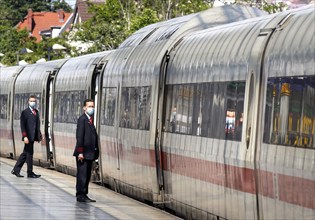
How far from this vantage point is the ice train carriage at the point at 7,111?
37.5 m

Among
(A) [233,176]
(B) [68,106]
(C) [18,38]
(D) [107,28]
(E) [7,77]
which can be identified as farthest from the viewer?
(C) [18,38]

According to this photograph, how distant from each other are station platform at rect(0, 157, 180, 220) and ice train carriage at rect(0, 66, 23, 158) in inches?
459

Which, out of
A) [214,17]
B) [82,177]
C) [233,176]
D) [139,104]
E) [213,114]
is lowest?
[82,177]

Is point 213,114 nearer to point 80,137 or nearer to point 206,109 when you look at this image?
point 206,109

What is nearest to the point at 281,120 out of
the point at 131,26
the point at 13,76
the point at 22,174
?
the point at 22,174

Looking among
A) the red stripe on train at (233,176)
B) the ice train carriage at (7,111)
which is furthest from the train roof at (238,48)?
the ice train carriage at (7,111)

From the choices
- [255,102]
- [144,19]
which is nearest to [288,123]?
[255,102]

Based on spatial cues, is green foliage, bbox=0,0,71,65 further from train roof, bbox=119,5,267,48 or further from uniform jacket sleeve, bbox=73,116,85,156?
train roof, bbox=119,5,267,48

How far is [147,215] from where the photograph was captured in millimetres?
18219

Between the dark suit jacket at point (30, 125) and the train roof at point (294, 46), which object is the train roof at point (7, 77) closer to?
the dark suit jacket at point (30, 125)

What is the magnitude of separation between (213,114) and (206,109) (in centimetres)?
41

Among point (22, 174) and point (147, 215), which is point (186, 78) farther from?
point (22, 174)

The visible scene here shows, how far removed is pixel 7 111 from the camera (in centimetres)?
3816

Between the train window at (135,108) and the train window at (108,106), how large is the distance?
33.4 inches
